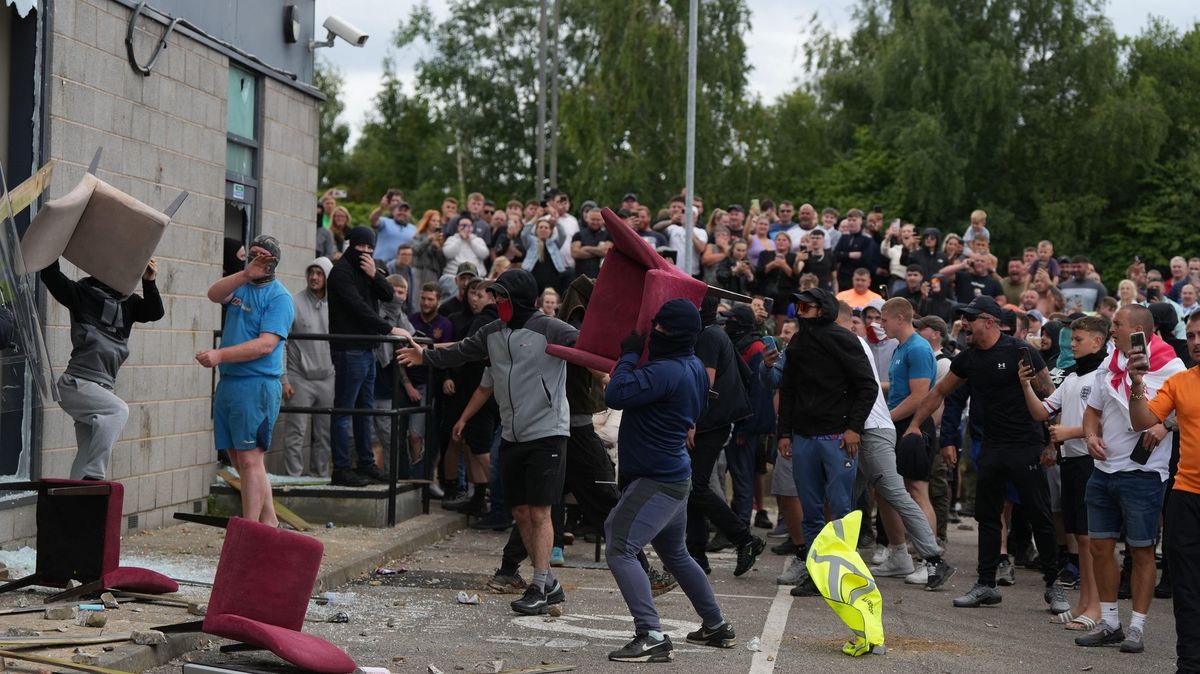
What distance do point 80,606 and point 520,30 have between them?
59118mm

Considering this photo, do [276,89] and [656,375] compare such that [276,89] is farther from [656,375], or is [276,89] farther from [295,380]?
[656,375]

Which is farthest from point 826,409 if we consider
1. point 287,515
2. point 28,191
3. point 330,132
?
point 330,132

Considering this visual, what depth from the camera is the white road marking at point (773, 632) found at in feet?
25.3

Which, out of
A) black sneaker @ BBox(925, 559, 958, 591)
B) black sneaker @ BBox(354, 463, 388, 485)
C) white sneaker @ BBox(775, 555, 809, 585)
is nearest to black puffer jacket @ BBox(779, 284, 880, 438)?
white sneaker @ BBox(775, 555, 809, 585)

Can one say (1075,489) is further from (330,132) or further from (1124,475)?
(330,132)

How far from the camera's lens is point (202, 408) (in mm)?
11883

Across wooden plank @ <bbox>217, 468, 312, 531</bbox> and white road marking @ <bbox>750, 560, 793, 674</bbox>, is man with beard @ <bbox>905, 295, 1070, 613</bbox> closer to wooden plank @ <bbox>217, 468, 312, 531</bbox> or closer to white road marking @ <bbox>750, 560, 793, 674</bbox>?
white road marking @ <bbox>750, 560, 793, 674</bbox>

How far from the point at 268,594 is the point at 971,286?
12468mm

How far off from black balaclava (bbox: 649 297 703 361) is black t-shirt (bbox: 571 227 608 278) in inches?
342

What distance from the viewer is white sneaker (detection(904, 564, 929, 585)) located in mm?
11008

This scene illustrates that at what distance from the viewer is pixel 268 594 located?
6887 mm

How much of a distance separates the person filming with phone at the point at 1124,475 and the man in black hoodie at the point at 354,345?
19.1 ft

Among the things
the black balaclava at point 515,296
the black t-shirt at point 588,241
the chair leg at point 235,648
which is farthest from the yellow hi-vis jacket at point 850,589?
the black t-shirt at point 588,241

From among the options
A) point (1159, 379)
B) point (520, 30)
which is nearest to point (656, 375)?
point (1159, 379)
